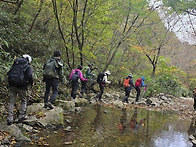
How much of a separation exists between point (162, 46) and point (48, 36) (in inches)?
457

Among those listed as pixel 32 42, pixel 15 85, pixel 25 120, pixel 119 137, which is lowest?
pixel 119 137

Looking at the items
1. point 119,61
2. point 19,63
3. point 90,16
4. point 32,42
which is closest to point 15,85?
point 19,63

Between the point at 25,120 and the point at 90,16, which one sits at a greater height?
the point at 90,16

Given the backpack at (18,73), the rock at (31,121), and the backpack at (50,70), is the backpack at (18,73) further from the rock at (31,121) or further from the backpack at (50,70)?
the backpack at (50,70)

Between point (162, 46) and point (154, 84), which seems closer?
point (154, 84)

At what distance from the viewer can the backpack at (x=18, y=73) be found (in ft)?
14.7

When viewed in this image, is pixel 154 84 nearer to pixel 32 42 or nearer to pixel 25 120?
pixel 32 42

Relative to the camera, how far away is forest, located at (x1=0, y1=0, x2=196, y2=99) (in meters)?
8.91

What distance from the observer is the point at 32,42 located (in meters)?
10.0

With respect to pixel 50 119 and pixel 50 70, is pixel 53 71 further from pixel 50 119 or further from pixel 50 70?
pixel 50 119

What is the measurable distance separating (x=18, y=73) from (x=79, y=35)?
7714 mm

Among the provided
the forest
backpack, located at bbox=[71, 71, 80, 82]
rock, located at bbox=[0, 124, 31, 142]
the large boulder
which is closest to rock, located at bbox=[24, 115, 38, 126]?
the large boulder

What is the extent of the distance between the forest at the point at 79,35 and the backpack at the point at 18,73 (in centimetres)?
72

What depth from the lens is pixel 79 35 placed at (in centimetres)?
1177
